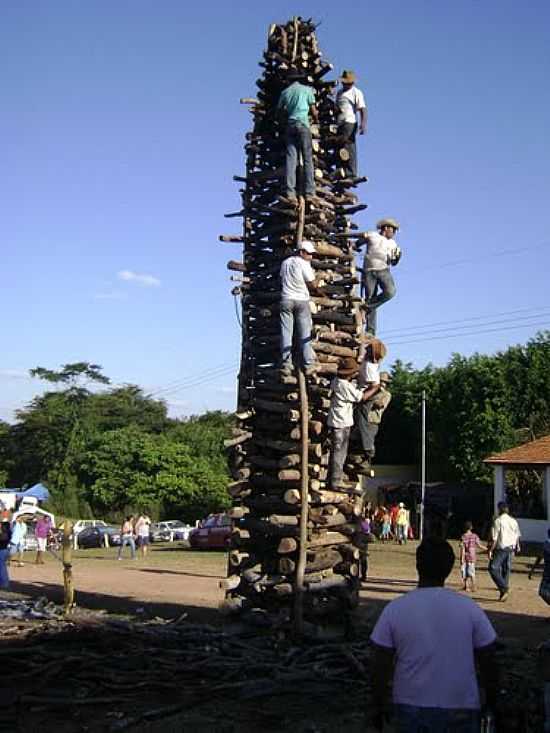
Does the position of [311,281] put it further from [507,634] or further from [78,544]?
[78,544]

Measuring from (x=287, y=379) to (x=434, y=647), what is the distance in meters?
6.13

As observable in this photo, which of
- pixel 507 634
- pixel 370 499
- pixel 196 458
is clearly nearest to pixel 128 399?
pixel 196 458

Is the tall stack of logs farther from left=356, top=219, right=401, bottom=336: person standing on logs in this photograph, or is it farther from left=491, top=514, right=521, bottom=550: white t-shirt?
left=491, top=514, right=521, bottom=550: white t-shirt

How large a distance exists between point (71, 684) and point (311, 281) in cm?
546

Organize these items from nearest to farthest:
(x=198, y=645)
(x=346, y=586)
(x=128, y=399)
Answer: (x=198, y=645), (x=346, y=586), (x=128, y=399)

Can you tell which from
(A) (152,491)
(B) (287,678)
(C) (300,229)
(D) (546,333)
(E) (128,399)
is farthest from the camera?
(E) (128,399)

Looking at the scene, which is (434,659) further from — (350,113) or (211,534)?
(211,534)

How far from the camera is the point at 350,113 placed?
1219 cm

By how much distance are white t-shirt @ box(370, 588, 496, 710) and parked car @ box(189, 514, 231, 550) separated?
83.2 ft

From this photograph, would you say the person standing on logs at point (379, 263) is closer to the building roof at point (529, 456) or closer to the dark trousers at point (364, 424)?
the dark trousers at point (364, 424)

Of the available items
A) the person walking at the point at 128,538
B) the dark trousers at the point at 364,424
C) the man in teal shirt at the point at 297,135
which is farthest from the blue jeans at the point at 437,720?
the person walking at the point at 128,538

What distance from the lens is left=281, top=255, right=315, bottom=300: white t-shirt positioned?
34.2ft

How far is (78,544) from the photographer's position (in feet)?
125

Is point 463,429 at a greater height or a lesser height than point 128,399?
lesser
